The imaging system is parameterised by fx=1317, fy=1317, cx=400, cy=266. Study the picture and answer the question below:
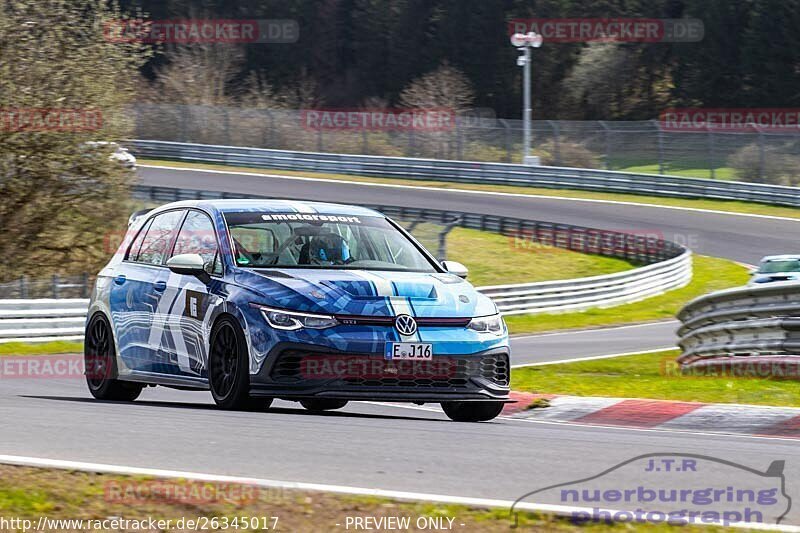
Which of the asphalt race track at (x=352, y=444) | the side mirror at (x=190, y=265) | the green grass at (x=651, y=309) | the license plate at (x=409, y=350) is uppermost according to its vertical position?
the side mirror at (x=190, y=265)

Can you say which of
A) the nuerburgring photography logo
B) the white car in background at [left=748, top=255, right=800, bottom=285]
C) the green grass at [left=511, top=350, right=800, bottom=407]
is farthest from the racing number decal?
the white car in background at [left=748, top=255, right=800, bottom=285]

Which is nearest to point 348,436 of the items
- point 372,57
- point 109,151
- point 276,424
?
point 276,424

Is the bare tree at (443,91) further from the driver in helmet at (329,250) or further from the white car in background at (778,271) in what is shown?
the driver in helmet at (329,250)

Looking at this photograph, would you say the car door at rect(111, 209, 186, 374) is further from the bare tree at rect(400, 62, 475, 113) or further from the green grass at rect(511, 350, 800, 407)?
the bare tree at rect(400, 62, 475, 113)

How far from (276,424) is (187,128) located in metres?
53.3

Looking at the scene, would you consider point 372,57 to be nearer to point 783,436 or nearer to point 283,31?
point 283,31

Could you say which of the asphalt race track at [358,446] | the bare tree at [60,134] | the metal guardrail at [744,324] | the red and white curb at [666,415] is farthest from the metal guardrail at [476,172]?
the asphalt race track at [358,446]

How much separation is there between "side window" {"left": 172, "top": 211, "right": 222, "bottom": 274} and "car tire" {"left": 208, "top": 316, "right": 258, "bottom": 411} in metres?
0.56

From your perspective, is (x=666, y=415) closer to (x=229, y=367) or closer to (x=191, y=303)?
(x=229, y=367)

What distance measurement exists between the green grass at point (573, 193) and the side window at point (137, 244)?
35111 millimetres

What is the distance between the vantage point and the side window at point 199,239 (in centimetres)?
955

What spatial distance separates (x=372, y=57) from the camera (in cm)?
9512

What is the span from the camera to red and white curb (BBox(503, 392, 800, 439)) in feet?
30.4

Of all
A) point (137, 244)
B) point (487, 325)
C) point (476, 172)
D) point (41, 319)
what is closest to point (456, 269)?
point (487, 325)
